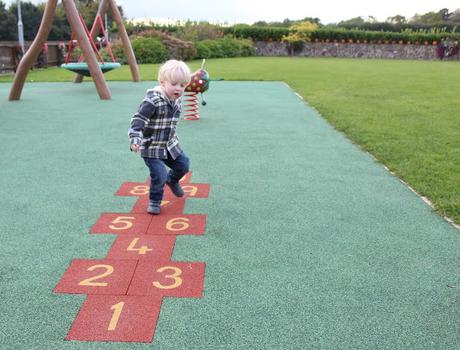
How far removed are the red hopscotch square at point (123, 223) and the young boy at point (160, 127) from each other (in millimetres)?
151

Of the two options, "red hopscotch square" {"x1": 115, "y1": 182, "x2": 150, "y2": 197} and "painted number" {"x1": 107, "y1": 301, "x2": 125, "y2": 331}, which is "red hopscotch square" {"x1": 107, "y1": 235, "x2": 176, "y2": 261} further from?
"red hopscotch square" {"x1": 115, "y1": 182, "x2": 150, "y2": 197}

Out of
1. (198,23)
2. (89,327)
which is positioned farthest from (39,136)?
(198,23)

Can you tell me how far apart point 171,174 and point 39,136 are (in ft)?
12.3

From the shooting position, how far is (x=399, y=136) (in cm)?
730

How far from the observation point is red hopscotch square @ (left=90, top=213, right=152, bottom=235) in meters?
3.70

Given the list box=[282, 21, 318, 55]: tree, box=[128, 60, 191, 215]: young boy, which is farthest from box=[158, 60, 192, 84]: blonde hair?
box=[282, 21, 318, 55]: tree

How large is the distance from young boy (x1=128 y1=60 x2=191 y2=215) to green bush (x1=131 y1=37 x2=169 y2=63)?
22.2 metres

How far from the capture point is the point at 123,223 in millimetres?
3850

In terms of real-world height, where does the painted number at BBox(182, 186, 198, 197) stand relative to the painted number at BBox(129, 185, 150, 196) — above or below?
below

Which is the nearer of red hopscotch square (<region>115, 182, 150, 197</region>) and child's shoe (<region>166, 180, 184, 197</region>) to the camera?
child's shoe (<region>166, 180, 184, 197</region>)

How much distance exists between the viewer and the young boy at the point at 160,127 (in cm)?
372

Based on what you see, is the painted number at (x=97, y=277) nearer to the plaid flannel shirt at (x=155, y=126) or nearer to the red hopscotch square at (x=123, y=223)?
the red hopscotch square at (x=123, y=223)

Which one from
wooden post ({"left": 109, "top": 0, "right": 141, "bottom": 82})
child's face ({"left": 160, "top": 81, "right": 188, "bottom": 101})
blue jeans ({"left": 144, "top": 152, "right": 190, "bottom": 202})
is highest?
wooden post ({"left": 109, "top": 0, "right": 141, "bottom": 82})

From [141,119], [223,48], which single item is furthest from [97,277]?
[223,48]
